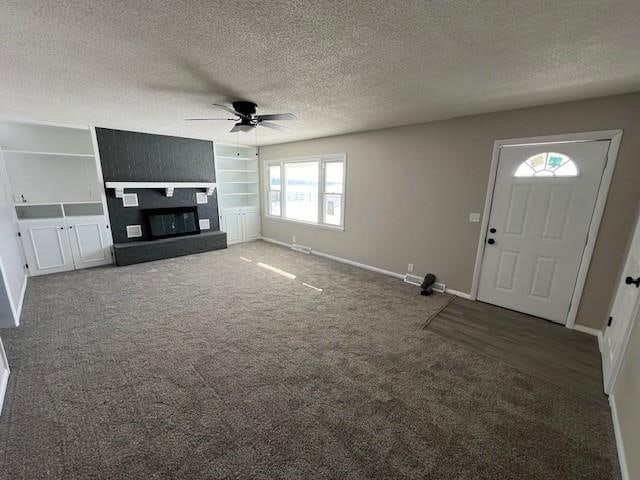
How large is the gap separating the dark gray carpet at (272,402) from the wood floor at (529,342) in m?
0.18

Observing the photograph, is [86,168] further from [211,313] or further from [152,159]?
[211,313]

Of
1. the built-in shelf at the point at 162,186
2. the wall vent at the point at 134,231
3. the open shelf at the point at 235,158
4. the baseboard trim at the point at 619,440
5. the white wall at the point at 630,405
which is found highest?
the open shelf at the point at 235,158

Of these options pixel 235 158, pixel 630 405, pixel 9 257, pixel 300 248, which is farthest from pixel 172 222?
pixel 630 405

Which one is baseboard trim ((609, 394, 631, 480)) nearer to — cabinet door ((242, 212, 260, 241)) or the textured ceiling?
the textured ceiling

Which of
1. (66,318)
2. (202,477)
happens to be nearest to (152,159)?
(66,318)

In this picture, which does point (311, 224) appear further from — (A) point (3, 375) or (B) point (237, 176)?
A: (A) point (3, 375)

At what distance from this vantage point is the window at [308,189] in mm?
5230

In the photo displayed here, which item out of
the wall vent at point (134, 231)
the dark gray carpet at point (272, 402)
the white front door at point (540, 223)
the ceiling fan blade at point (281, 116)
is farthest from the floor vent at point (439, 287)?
the wall vent at point (134, 231)

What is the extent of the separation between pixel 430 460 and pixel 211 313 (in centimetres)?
263

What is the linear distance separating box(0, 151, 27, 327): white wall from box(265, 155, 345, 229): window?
14.6 ft

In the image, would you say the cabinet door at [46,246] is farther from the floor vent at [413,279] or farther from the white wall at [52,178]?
the floor vent at [413,279]

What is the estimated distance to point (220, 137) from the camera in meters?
5.68

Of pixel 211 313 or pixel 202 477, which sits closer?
pixel 202 477

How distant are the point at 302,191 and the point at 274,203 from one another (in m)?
1.08
